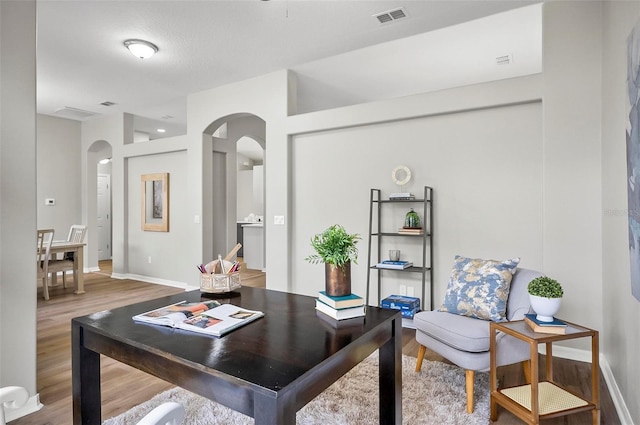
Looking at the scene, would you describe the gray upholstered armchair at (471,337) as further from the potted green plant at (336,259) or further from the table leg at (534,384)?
the potted green plant at (336,259)

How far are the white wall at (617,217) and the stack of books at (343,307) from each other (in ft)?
4.59

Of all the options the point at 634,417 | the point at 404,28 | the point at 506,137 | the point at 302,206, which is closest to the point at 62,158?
the point at 302,206

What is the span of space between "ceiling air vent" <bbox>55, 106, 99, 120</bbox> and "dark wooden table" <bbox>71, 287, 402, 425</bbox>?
233 inches

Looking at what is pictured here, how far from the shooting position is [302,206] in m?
4.48

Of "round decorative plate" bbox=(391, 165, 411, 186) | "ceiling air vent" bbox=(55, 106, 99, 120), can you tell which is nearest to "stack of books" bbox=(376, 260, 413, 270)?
"round decorative plate" bbox=(391, 165, 411, 186)

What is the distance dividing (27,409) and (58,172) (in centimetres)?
586

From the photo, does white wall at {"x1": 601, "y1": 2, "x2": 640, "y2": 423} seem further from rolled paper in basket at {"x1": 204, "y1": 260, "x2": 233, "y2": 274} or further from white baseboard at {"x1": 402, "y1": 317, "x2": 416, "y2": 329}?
rolled paper in basket at {"x1": 204, "y1": 260, "x2": 233, "y2": 274}

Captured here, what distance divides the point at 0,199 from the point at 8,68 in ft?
2.43

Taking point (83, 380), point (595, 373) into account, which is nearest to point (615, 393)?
point (595, 373)

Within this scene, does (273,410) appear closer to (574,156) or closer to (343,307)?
(343,307)

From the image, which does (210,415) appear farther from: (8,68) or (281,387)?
(8,68)

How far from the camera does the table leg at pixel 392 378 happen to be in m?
1.65

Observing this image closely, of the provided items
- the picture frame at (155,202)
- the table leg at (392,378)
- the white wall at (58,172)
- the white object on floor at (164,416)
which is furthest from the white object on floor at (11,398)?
the white wall at (58,172)

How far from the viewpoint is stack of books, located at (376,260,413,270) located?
3.61 metres
